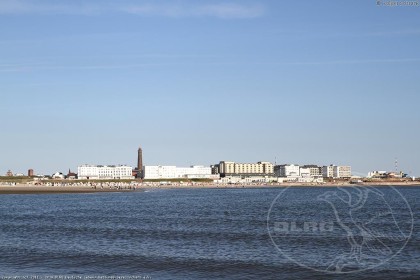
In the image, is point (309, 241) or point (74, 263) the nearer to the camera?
point (74, 263)

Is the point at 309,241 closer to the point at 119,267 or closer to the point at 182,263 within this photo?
the point at 182,263

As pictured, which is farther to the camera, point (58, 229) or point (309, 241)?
point (58, 229)

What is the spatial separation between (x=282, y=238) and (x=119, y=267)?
54.1 feet

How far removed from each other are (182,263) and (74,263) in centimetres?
602

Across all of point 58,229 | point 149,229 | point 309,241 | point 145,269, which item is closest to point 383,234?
point 309,241

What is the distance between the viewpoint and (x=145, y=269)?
3130 centimetres

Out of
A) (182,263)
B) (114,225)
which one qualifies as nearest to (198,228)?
(114,225)

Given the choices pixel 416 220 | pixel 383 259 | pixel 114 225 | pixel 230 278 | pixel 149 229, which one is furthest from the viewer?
pixel 416 220

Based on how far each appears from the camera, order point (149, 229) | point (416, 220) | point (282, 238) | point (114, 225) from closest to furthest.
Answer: point (282, 238)
point (149, 229)
point (114, 225)
point (416, 220)

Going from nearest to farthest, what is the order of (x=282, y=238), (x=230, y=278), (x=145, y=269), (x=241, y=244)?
(x=230, y=278)
(x=145, y=269)
(x=241, y=244)
(x=282, y=238)

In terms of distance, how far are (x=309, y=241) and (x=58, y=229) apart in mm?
23100

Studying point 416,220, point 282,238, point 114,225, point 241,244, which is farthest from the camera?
point 416,220

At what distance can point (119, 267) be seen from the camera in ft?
105

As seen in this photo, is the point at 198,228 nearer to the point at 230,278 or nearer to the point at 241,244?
the point at 241,244
